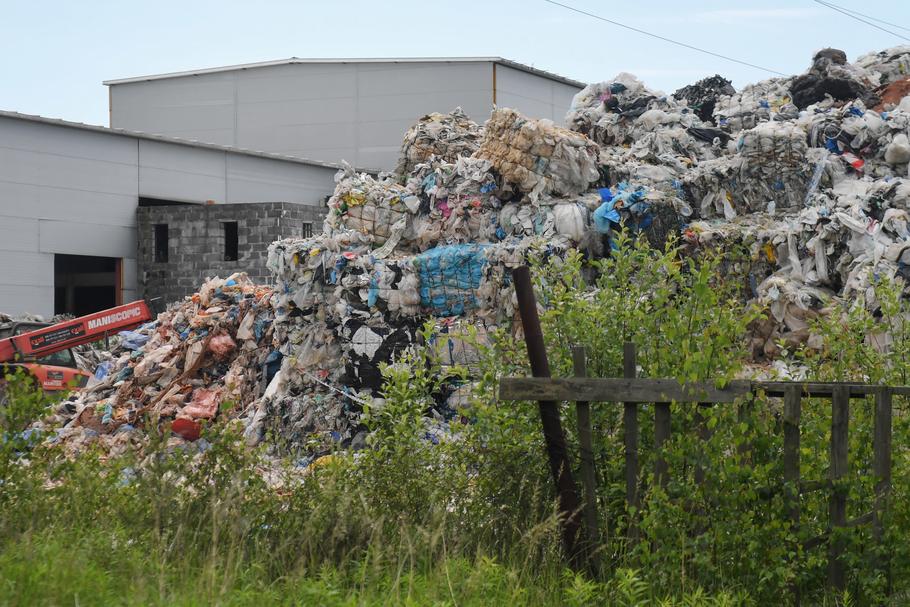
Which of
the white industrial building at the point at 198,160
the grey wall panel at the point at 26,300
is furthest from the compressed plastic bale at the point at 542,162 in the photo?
the grey wall panel at the point at 26,300

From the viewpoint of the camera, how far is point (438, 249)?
1061 centimetres

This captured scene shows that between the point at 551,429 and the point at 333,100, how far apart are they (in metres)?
28.8

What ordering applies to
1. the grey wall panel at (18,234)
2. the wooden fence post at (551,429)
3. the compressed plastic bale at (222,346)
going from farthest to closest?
the grey wall panel at (18,234) → the compressed plastic bale at (222,346) → the wooden fence post at (551,429)

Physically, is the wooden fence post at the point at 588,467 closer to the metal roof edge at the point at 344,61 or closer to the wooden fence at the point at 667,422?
the wooden fence at the point at 667,422

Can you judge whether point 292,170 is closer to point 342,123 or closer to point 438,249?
point 342,123

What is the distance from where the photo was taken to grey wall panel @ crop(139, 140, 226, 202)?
24625 mm

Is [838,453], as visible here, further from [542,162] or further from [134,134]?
[134,134]

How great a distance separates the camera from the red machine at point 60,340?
560 inches

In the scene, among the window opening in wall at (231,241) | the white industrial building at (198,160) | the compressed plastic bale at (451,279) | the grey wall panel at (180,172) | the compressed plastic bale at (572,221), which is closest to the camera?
the compressed plastic bale at (451,279)

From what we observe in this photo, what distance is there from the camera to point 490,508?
490 cm

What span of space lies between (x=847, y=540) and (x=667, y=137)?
30.7 ft

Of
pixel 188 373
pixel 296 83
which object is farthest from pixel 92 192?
pixel 188 373

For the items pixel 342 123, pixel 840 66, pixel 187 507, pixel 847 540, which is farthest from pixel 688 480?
pixel 342 123

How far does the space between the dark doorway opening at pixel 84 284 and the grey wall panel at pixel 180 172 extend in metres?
2.20
